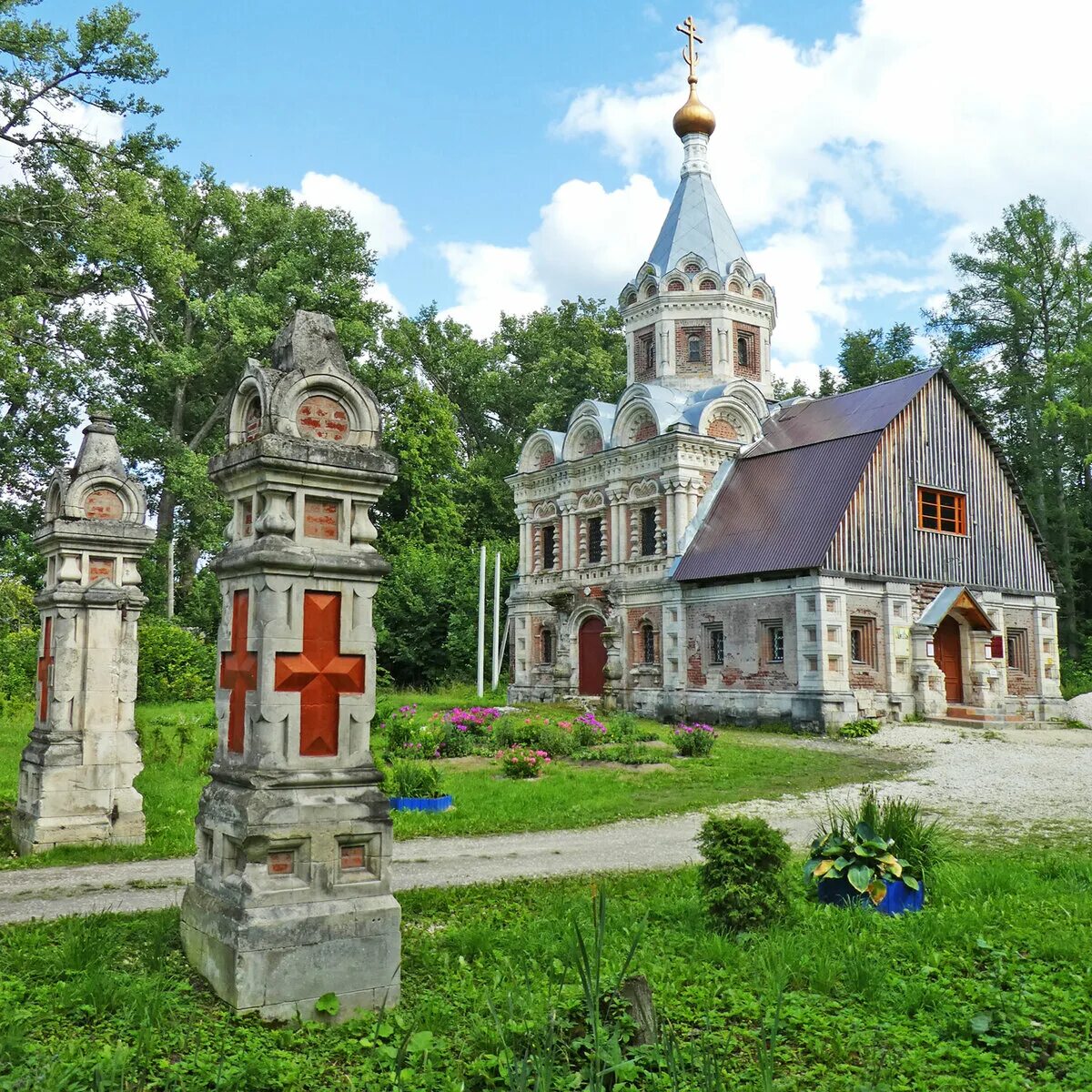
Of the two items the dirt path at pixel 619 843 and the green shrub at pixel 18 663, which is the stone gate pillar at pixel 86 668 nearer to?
the dirt path at pixel 619 843

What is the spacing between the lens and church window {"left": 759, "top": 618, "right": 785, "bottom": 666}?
25016 mm

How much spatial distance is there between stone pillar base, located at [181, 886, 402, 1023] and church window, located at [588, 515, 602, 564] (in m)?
26.4

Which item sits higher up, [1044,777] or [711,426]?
[711,426]

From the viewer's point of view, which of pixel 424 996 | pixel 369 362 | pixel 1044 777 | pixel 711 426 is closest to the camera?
pixel 424 996

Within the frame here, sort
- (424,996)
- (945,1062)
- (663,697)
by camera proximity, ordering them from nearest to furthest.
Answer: (945,1062) < (424,996) < (663,697)

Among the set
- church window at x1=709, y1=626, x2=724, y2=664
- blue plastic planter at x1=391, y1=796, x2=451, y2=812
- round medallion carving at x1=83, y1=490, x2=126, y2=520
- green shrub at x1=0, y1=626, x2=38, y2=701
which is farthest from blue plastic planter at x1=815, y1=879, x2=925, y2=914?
green shrub at x1=0, y1=626, x2=38, y2=701

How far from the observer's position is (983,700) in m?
25.9

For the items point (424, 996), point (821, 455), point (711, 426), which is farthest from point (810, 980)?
point (711, 426)

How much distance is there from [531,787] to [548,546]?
20625 millimetres

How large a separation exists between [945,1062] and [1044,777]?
12.3 m

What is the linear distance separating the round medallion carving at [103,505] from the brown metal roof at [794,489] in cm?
1736

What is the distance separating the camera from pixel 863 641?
81.5ft

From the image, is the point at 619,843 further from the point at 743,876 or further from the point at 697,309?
the point at 697,309

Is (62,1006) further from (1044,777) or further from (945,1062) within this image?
(1044,777)
